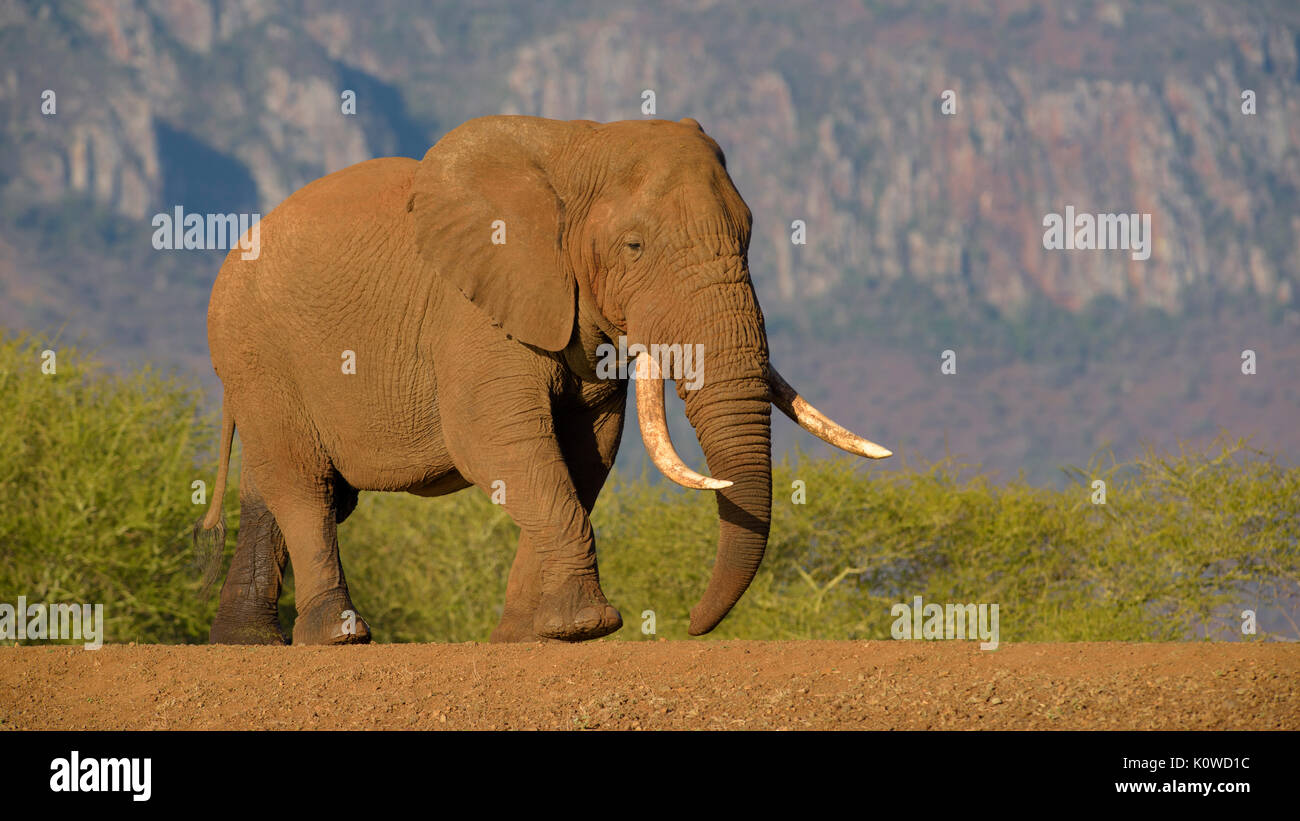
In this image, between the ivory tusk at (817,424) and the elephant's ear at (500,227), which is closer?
the ivory tusk at (817,424)

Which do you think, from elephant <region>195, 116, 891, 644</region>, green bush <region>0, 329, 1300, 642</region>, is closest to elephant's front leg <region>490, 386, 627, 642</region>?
elephant <region>195, 116, 891, 644</region>

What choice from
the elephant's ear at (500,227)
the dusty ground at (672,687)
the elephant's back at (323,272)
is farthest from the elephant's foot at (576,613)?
the elephant's back at (323,272)

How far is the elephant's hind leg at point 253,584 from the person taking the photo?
14.2 meters

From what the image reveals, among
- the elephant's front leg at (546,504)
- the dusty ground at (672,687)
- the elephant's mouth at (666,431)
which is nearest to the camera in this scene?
the dusty ground at (672,687)

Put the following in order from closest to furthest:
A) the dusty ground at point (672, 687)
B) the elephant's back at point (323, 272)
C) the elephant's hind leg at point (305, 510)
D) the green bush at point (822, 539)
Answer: the dusty ground at point (672, 687), the elephant's back at point (323, 272), the elephant's hind leg at point (305, 510), the green bush at point (822, 539)

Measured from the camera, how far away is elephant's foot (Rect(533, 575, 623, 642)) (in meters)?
11.3

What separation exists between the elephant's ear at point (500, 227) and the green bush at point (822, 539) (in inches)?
730

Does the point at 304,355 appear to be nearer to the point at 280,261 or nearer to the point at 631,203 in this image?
the point at 280,261

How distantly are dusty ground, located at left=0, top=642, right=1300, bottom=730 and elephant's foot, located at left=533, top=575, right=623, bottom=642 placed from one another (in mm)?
132

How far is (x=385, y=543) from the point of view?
48.3 metres

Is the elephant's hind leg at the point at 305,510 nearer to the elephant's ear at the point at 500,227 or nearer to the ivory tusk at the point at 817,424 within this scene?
the elephant's ear at the point at 500,227

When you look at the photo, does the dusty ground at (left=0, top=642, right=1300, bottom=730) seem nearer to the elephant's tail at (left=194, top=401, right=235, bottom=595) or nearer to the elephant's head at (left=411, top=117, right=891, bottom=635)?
the elephant's head at (left=411, top=117, right=891, bottom=635)

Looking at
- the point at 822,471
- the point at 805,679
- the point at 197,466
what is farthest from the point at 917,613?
the point at 805,679
